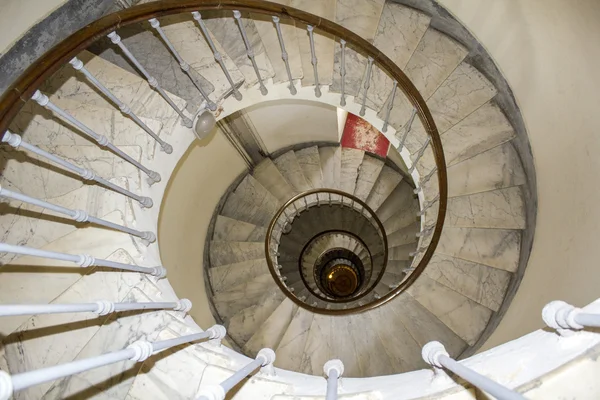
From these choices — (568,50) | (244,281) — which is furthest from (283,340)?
(568,50)

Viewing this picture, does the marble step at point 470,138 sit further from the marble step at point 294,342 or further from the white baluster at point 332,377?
the white baluster at point 332,377

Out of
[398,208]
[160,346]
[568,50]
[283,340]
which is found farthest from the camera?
[398,208]

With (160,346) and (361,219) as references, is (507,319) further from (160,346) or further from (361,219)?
(361,219)

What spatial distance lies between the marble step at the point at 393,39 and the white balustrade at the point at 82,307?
2820 mm

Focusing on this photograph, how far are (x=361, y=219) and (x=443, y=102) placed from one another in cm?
438

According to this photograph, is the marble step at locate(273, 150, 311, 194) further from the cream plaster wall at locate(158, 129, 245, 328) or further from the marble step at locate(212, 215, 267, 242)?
the marble step at locate(212, 215, 267, 242)

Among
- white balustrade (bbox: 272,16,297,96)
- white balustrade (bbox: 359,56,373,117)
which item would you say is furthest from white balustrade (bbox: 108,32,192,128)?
white balustrade (bbox: 359,56,373,117)

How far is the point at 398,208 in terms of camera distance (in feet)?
23.9

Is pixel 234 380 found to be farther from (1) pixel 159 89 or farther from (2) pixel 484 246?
(2) pixel 484 246

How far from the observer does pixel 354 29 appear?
4.32m

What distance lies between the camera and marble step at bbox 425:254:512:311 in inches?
174

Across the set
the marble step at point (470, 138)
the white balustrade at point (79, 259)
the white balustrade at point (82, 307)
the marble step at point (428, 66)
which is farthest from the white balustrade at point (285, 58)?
the white balustrade at point (82, 307)

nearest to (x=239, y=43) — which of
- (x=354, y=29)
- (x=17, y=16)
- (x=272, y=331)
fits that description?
(x=354, y=29)

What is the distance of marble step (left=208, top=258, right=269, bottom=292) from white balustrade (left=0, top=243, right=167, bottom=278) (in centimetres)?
336
